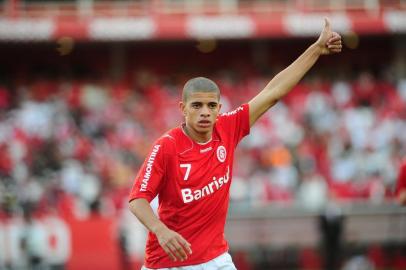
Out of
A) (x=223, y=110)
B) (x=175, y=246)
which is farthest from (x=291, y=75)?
(x=223, y=110)

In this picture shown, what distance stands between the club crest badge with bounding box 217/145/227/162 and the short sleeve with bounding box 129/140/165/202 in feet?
1.51

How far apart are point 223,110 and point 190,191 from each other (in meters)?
13.1

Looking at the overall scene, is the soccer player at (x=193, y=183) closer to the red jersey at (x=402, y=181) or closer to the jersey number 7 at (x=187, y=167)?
the jersey number 7 at (x=187, y=167)

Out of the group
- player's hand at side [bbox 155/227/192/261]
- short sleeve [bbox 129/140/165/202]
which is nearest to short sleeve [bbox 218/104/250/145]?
short sleeve [bbox 129/140/165/202]

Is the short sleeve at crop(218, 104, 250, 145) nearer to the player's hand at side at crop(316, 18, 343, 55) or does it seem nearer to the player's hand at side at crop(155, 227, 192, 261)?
the player's hand at side at crop(316, 18, 343, 55)

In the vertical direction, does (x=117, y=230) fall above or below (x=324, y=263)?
above

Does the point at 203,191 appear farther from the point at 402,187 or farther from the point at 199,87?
the point at 402,187

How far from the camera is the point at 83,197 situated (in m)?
15.7

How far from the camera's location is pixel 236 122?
5965 mm

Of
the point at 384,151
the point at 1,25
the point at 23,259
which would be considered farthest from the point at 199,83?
the point at 1,25

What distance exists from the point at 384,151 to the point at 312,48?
1151cm

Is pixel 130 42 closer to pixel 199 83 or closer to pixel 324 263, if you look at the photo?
pixel 324 263

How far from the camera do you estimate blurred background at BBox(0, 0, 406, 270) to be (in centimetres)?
1294

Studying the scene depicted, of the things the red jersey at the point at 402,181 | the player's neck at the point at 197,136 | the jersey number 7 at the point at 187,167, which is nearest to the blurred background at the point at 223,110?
the red jersey at the point at 402,181
